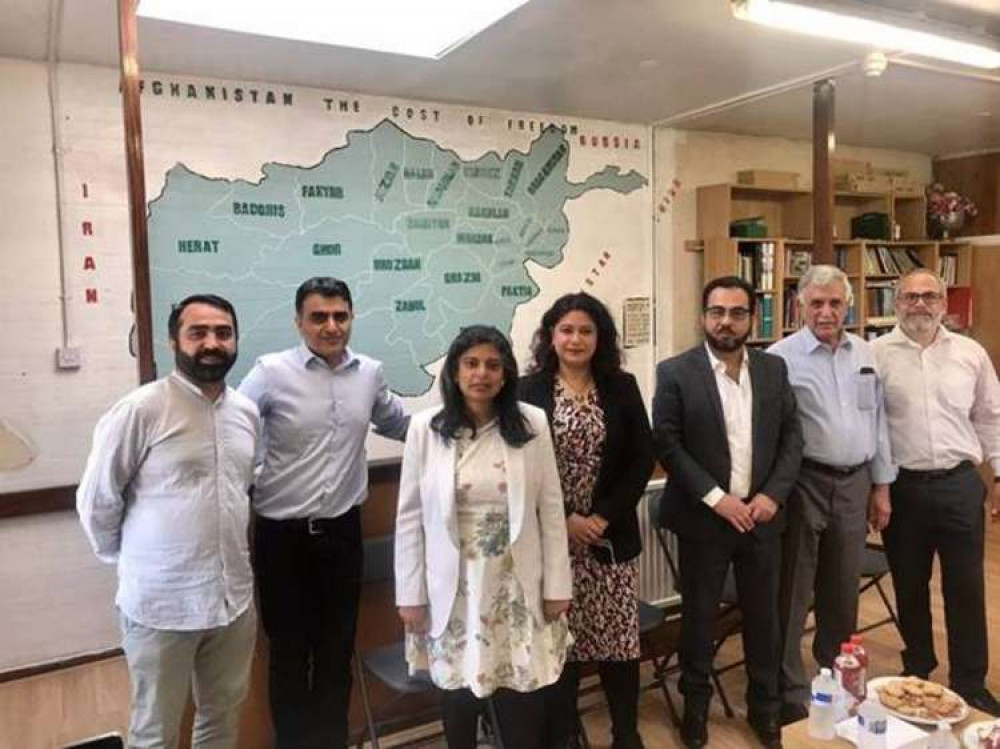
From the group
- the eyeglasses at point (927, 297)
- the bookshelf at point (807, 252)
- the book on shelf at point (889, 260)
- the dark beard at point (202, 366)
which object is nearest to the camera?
the dark beard at point (202, 366)

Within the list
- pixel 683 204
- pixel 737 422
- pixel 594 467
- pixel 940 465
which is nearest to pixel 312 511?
pixel 594 467

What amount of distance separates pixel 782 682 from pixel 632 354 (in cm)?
258

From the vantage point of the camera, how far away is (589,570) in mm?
2350

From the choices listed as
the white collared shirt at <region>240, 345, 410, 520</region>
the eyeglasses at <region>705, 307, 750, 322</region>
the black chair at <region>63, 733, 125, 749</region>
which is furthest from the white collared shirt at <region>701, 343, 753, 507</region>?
the black chair at <region>63, 733, 125, 749</region>

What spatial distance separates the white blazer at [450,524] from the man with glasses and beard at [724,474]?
2.07ft

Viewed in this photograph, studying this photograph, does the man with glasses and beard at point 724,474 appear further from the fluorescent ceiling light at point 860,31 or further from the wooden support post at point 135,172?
the wooden support post at point 135,172

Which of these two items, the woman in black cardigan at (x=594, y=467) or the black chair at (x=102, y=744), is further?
the woman in black cardigan at (x=594, y=467)

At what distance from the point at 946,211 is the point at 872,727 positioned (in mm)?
5214

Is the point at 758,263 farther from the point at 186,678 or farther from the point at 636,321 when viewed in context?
the point at 186,678

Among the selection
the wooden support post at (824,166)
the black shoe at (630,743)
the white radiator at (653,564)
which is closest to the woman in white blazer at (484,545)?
the black shoe at (630,743)

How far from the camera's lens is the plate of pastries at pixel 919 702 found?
6.43ft

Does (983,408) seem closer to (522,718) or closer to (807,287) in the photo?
(807,287)

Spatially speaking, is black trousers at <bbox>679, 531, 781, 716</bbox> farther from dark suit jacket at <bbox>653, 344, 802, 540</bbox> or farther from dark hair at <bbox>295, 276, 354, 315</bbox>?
dark hair at <bbox>295, 276, 354, 315</bbox>

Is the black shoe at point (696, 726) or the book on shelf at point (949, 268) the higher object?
the book on shelf at point (949, 268)
